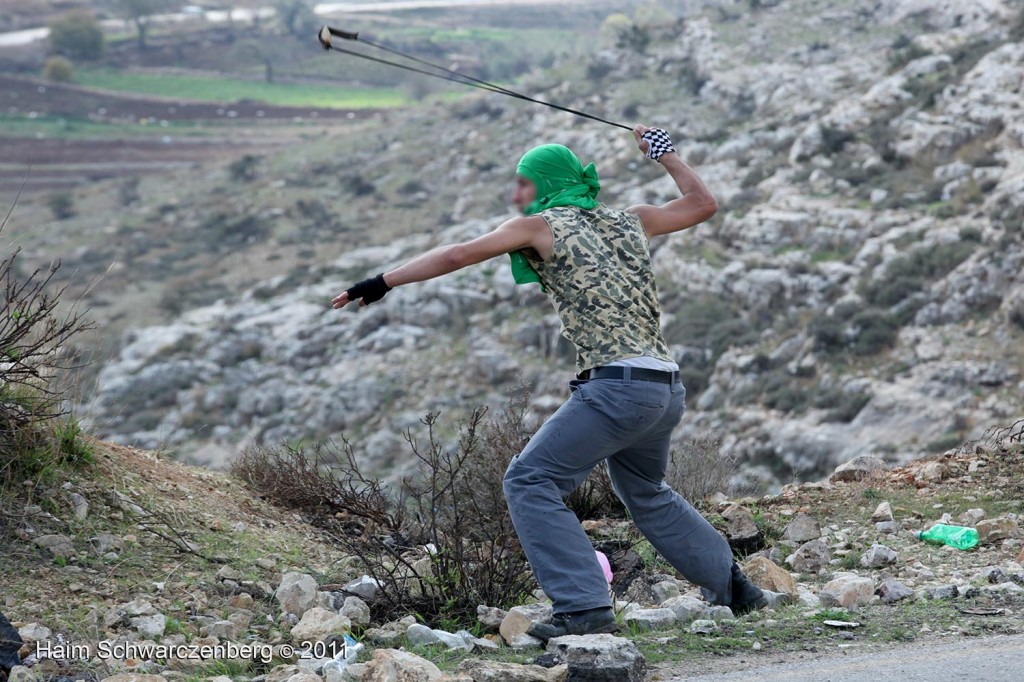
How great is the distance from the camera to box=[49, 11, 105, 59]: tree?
254 ft

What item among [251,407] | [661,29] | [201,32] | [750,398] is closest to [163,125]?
[201,32]

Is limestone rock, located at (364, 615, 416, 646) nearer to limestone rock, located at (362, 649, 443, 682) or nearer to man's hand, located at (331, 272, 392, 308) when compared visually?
limestone rock, located at (362, 649, 443, 682)

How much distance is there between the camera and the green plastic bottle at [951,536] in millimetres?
5094

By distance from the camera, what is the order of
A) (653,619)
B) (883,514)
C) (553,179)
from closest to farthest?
(553,179) < (653,619) < (883,514)

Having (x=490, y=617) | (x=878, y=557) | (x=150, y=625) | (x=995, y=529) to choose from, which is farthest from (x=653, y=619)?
(x=995, y=529)

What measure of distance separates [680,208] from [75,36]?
82.1 m

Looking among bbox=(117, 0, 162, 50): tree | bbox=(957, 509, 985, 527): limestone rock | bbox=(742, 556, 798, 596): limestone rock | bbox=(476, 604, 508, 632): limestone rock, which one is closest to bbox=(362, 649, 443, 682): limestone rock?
bbox=(476, 604, 508, 632): limestone rock

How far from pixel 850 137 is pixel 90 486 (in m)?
22.8

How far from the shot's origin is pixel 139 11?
86.8 meters

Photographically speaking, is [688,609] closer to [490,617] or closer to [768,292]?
[490,617]

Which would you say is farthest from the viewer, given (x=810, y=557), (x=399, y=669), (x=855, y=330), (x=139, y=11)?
(x=139, y=11)

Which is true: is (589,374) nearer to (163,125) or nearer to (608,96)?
(608,96)

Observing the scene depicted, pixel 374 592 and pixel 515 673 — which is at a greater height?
pixel 515 673

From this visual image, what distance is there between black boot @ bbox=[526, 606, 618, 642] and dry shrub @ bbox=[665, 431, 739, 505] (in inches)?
98.0
